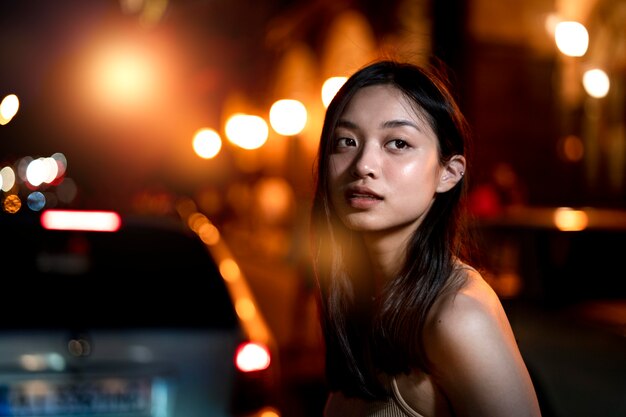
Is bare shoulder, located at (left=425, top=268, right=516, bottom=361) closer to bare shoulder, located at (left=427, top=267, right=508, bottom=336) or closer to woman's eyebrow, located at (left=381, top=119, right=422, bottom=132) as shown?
bare shoulder, located at (left=427, top=267, right=508, bottom=336)

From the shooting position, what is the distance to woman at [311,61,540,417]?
4.94 feet

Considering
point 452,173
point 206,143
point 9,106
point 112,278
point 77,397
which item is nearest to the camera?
point 452,173

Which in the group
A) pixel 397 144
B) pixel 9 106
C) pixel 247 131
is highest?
pixel 9 106

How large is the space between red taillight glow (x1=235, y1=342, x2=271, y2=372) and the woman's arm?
240cm

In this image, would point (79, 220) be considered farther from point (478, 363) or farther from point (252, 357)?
point (478, 363)

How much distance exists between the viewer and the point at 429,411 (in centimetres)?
160

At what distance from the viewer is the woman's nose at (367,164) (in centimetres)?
174

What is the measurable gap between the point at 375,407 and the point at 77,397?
2.31 m

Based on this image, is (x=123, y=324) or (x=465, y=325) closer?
(x=465, y=325)

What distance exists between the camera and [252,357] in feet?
12.9

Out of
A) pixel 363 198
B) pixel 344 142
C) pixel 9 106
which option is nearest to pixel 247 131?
pixel 344 142

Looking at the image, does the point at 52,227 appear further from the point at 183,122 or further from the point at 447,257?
the point at 183,122

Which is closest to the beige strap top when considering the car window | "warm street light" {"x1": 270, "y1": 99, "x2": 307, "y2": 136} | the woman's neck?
the woman's neck

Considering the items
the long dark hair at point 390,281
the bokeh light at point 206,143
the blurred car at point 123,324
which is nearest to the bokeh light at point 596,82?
the blurred car at point 123,324
